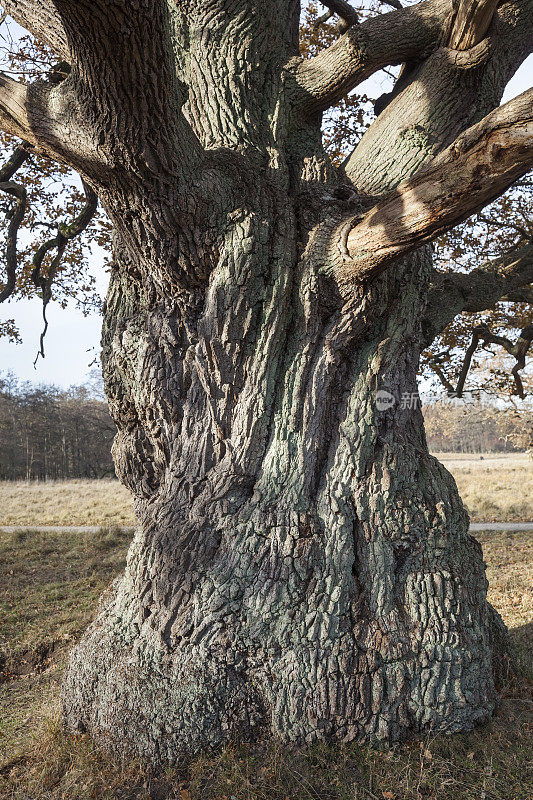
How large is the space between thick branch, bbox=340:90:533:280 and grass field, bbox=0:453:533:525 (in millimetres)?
12146

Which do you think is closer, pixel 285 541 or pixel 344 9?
pixel 285 541

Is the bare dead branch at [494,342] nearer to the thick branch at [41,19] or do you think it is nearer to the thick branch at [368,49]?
the thick branch at [368,49]

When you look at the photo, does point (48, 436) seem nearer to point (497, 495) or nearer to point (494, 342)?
point (497, 495)

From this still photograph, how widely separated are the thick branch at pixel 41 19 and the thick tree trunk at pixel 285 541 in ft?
7.02

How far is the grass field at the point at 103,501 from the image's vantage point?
1448 cm

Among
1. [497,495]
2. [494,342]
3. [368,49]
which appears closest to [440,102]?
[368,49]

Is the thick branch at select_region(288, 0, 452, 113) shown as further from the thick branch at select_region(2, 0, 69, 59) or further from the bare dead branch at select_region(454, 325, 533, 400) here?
the bare dead branch at select_region(454, 325, 533, 400)

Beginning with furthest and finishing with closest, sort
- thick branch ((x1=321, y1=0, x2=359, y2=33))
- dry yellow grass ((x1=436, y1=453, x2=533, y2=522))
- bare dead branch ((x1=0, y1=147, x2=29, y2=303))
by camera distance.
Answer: dry yellow grass ((x1=436, y1=453, x2=533, y2=522)) < bare dead branch ((x1=0, y1=147, x2=29, y2=303)) < thick branch ((x1=321, y1=0, x2=359, y2=33))

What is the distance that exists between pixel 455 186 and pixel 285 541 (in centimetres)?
222

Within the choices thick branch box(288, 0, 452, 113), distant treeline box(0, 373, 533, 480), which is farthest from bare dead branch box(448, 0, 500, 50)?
distant treeline box(0, 373, 533, 480)

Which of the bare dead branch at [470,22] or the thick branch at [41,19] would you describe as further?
the thick branch at [41,19]

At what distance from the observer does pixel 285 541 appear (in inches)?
126

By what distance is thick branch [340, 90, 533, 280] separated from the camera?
2.23 metres

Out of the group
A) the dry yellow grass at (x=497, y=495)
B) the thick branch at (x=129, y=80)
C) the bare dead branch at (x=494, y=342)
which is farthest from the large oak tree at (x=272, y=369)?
the dry yellow grass at (x=497, y=495)
